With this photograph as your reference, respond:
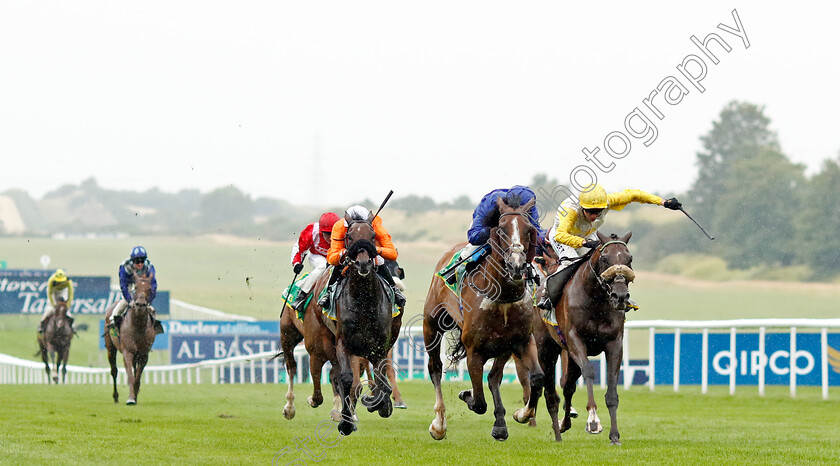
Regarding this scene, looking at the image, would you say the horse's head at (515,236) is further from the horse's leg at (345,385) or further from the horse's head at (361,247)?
the horse's leg at (345,385)

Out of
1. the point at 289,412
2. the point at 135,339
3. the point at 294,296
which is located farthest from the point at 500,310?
the point at 135,339

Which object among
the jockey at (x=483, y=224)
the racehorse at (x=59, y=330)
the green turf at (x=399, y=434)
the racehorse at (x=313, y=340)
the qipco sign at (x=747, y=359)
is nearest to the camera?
the green turf at (x=399, y=434)

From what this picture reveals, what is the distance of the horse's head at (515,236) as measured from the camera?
28.0 ft

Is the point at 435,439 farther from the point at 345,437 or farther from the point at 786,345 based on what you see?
the point at 786,345

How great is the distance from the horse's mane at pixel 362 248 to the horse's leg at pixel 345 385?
1.09 meters

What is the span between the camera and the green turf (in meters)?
8.66

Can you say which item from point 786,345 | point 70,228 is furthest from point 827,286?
point 70,228

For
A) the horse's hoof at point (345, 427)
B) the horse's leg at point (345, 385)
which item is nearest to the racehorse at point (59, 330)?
the horse's leg at point (345, 385)

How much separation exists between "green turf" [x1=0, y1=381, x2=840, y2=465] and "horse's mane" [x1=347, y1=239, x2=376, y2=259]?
63.0 inches

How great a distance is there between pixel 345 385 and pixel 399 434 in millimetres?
1477

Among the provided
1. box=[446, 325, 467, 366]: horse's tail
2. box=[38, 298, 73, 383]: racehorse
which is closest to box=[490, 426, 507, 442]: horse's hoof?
box=[446, 325, 467, 366]: horse's tail

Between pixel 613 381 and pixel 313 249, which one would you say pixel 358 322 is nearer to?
pixel 613 381

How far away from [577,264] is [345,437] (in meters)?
2.67

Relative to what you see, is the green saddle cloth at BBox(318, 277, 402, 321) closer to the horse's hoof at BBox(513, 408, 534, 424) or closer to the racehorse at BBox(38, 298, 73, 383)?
the horse's hoof at BBox(513, 408, 534, 424)
